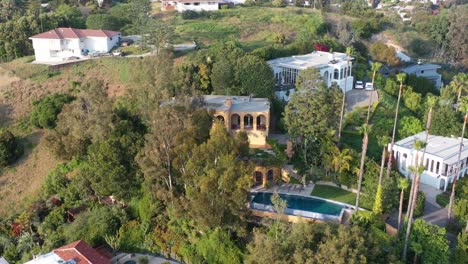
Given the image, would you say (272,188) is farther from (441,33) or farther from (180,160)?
(441,33)

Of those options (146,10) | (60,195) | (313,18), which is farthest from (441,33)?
(60,195)

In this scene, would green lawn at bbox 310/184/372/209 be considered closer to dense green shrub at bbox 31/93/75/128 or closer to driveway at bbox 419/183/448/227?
driveway at bbox 419/183/448/227

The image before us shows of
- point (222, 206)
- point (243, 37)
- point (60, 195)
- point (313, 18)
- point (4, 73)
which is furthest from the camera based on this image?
point (313, 18)

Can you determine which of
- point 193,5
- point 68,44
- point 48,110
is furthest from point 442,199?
point 193,5

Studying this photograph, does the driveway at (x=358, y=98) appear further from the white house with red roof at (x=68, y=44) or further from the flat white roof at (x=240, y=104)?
the white house with red roof at (x=68, y=44)

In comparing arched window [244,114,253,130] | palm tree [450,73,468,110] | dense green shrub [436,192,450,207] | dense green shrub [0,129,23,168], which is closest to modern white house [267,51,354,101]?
arched window [244,114,253,130]

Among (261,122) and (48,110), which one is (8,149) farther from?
(261,122)

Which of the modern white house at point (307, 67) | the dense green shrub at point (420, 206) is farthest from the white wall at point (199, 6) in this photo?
the dense green shrub at point (420, 206)
